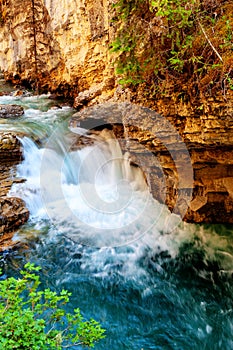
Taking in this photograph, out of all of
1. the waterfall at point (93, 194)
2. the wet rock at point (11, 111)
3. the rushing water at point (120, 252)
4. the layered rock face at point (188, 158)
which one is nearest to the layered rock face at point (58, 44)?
the waterfall at point (93, 194)

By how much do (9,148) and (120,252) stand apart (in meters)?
3.90

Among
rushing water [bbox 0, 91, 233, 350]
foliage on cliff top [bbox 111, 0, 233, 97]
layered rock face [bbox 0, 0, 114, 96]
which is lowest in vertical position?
rushing water [bbox 0, 91, 233, 350]

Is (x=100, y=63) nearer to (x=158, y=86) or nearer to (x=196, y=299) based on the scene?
(x=158, y=86)

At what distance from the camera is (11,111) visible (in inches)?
368

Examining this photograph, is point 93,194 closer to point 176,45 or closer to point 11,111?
point 176,45

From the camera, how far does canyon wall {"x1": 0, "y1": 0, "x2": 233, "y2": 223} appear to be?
3.91m

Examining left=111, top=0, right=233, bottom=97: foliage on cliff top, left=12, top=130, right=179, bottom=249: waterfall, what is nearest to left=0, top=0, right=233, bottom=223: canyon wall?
left=111, top=0, right=233, bottom=97: foliage on cliff top

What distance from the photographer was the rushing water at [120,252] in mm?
3486

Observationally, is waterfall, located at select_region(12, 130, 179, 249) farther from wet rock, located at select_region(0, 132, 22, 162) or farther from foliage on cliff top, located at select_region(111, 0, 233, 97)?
foliage on cliff top, located at select_region(111, 0, 233, 97)

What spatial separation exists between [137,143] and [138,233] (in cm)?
167

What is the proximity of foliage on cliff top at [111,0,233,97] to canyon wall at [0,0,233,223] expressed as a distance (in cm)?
21

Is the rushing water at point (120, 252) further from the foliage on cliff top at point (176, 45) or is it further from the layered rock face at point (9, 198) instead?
the foliage on cliff top at point (176, 45)

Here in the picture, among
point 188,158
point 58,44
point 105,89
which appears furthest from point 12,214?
point 58,44

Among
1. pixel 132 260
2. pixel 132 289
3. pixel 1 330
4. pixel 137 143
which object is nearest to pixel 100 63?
pixel 137 143
